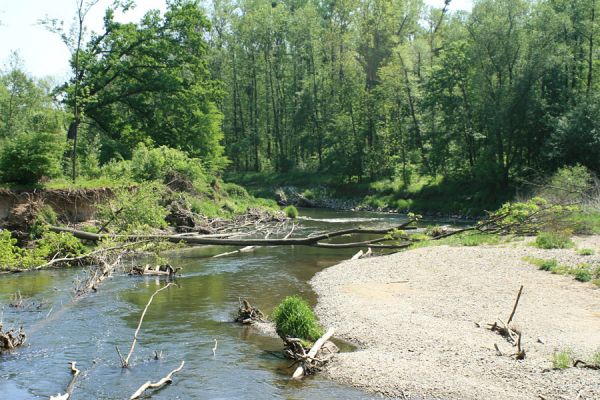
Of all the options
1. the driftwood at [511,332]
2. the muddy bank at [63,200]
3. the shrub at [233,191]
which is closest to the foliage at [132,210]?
the muddy bank at [63,200]

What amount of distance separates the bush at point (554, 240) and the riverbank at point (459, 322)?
1.70ft

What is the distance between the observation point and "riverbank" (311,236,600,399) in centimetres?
1167

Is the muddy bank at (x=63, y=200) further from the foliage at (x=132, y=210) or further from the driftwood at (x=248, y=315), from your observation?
the driftwood at (x=248, y=315)

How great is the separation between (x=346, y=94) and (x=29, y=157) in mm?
44564

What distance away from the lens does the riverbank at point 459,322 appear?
1167 centimetres

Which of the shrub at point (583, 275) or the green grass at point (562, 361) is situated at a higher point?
the shrub at point (583, 275)

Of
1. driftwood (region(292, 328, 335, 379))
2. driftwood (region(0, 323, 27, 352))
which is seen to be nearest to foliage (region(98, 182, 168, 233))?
driftwood (region(0, 323, 27, 352))

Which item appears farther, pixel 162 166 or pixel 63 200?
pixel 162 166

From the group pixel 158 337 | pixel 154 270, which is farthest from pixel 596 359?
pixel 154 270

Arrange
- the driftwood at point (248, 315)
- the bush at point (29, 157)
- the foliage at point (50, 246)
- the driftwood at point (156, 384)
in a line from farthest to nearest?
the bush at point (29, 157), the foliage at point (50, 246), the driftwood at point (248, 315), the driftwood at point (156, 384)

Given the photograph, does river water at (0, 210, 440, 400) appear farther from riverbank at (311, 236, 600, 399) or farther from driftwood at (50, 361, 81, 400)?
riverbank at (311, 236, 600, 399)

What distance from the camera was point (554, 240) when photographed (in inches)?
974

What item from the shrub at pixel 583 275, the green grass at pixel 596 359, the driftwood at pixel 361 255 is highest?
the driftwood at pixel 361 255

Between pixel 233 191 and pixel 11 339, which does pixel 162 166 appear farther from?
pixel 11 339
